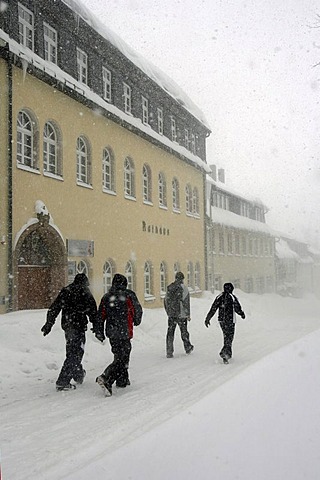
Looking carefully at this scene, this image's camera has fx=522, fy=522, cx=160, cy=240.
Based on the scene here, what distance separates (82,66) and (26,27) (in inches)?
117

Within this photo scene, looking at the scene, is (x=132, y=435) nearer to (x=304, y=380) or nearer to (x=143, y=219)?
(x=304, y=380)

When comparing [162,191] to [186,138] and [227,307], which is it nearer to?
[186,138]

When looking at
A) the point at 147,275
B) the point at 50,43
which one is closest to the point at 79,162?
the point at 50,43

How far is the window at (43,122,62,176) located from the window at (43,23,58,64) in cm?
202

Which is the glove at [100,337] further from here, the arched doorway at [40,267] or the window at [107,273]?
the window at [107,273]

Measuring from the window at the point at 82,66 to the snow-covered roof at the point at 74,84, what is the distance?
19.2 inches

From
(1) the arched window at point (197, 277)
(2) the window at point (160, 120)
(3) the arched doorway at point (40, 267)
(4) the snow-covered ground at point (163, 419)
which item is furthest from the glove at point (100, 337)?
(1) the arched window at point (197, 277)

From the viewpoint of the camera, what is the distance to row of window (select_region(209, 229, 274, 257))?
34.8 meters

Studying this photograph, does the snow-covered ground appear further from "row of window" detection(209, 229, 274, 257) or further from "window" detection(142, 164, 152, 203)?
"row of window" detection(209, 229, 274, 257)

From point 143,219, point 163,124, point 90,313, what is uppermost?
point 163,124

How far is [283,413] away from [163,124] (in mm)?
19068

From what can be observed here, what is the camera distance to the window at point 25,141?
13226 millimetres

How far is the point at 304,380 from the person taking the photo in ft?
21.2

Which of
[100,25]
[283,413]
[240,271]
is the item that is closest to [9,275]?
[283,413]
